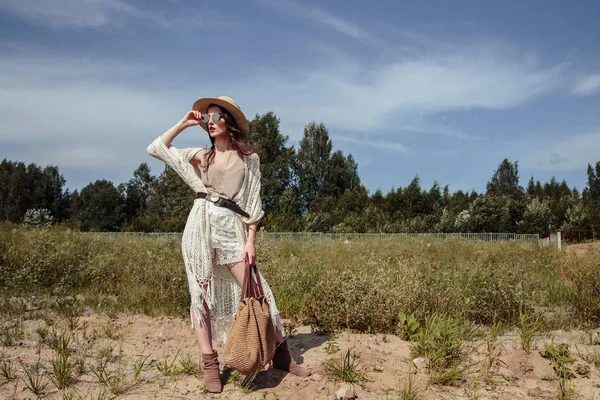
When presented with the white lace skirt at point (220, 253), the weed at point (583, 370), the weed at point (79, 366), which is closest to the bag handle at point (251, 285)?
the white lace skirt at point (220, 253)

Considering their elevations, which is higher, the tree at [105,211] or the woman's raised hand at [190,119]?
the tree at [105,211]

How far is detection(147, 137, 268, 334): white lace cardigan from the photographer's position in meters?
3.72

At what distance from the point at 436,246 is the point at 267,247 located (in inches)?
270

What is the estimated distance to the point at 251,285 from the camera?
367 centimetres

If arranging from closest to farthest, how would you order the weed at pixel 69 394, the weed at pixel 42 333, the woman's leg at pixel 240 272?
1. the weed at pixel 69 394
2. the woman's leg at pixel 240 272
3. the weed at pixel 42 333

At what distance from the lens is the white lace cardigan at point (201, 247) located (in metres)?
3.72

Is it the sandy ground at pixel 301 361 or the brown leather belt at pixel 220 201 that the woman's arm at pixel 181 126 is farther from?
the sandy ground at pixel 301 361

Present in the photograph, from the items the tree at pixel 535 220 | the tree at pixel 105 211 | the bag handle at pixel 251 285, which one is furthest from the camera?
the tree at pixel 105 211

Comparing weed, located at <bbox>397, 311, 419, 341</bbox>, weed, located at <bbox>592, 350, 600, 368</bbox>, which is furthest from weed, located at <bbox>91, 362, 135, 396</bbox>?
weed, located at <bbox>592, 350, 600, 368</bbox>

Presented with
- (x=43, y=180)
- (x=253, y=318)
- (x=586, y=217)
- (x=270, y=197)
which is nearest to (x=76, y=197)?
(x=43, y=180)

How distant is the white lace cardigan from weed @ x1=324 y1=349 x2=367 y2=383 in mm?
562

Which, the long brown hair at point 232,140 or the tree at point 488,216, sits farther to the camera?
the tree at point 488,216

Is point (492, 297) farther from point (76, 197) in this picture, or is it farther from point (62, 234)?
point (76, 197)

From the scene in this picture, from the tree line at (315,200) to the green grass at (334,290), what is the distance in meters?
10.6
